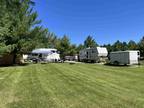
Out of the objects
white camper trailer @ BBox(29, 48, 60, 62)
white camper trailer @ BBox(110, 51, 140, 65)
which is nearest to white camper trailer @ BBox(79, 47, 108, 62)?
white camper trailer @ BBox(110, 51, 140, 65)

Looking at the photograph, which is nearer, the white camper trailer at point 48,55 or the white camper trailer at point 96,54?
the white camper trailer at point 96,54

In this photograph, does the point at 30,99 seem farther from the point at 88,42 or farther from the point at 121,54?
the point at 88,42

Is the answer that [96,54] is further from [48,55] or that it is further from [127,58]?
[48,55]

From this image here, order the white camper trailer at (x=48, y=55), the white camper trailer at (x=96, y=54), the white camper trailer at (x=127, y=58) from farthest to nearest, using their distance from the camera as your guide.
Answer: the white camper trailer at (x=48, y=55) < the white camper trailer at (x=96, y=54) < the white camper trailer at (x=127, y=58)

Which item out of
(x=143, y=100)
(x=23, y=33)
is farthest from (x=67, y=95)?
(x=23, y=33)

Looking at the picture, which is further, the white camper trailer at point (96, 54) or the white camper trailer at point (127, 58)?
the white camper trailer at point (96, 54)

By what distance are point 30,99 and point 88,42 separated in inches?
2795

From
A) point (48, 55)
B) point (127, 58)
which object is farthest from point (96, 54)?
point (48, 55)

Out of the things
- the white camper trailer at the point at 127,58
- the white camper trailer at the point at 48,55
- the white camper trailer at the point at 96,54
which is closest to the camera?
the white camper trailer at the point at 127,58

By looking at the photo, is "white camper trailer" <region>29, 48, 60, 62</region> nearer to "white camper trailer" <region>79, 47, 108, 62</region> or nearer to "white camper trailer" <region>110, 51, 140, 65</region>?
"white camper trailer" <region>79, 47, 108, 62</region>

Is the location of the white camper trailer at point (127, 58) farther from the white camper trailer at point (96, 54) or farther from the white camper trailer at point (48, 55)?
the white camper trailer at point (48, 55)

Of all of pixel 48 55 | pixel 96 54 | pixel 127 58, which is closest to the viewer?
pixel 127 58

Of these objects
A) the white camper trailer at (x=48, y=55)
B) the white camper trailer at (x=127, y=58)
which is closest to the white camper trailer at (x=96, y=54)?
the white camper trailer at (x=127, y=58)

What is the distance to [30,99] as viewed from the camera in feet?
28.3
